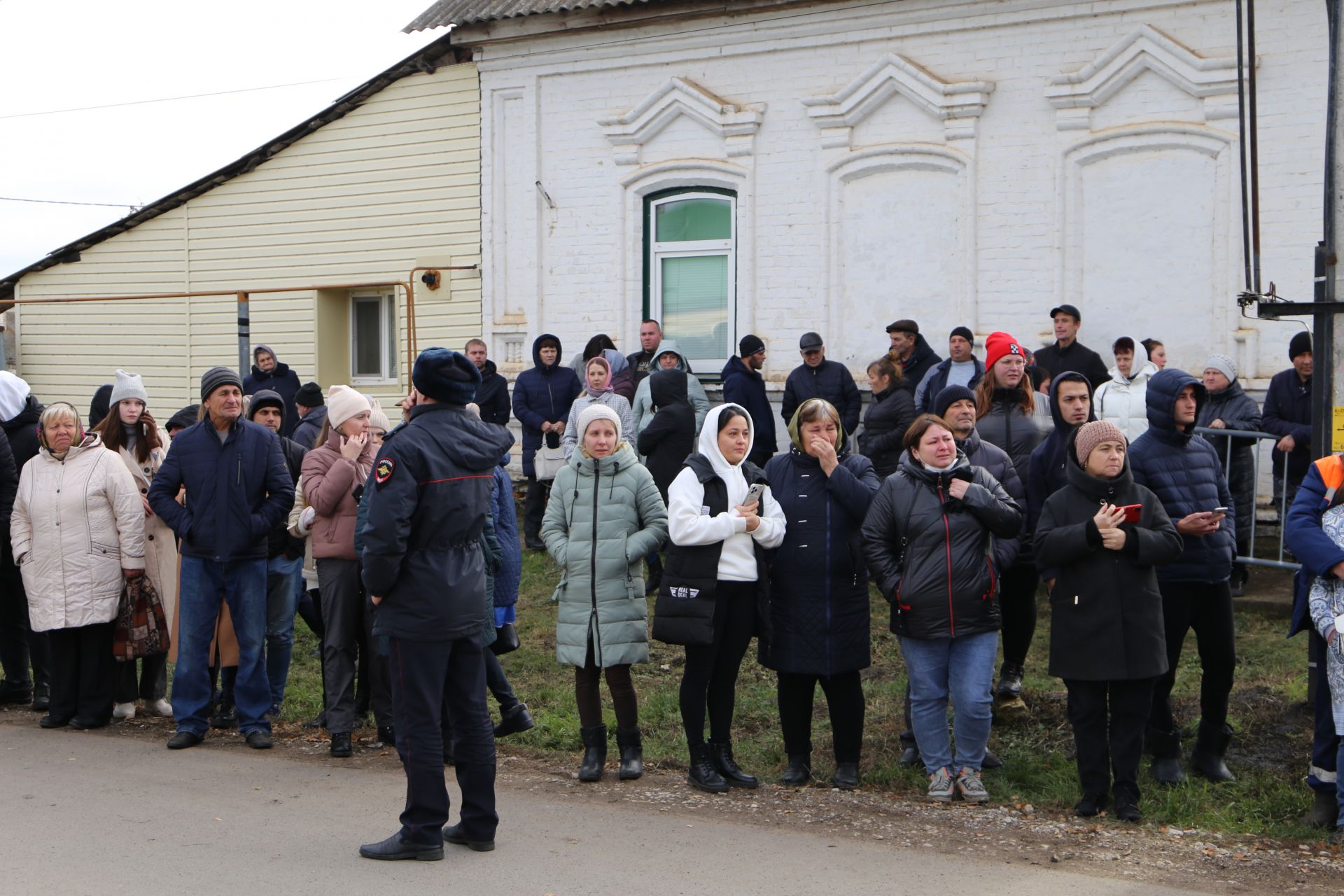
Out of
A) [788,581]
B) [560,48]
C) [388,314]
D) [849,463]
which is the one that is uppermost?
[560,48]

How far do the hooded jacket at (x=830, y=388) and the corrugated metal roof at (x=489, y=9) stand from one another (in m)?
4.26

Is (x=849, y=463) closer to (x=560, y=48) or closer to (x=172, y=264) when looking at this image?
(x=560, y=48)

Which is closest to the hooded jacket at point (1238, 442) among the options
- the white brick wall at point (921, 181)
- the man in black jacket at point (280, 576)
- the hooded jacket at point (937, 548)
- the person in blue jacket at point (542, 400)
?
the white brick wall at point (921, 181)

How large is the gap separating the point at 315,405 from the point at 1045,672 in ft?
17.8

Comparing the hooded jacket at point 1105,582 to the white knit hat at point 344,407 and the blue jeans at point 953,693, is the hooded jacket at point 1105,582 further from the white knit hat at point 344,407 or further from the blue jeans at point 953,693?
the white knit hat at point 344,407

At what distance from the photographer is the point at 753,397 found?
1173 centimetres

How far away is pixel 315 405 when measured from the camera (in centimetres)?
1022

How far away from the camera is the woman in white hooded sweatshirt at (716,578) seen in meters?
6.48

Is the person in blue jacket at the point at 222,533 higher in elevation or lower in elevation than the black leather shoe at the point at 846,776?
higher

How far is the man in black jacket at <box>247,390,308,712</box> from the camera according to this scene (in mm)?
7707

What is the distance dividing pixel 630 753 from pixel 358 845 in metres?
1.52

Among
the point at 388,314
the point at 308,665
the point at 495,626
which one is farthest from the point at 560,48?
the point at 495,626

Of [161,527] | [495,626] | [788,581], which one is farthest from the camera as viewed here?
[161,527]

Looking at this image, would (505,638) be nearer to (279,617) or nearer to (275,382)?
(279,617)
